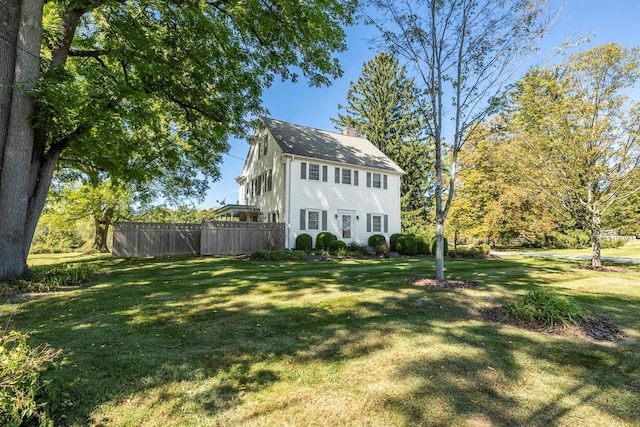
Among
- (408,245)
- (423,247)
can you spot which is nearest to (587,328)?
(408,245)

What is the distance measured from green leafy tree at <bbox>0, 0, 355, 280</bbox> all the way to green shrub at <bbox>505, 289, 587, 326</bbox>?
862cm

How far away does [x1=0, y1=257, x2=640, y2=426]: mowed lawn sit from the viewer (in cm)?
248

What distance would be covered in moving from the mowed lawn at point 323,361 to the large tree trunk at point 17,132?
5.85 ft

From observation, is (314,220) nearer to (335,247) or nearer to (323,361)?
(335,247)

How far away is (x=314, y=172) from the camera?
17.9 metres

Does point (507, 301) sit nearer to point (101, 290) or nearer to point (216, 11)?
point (101, 290)

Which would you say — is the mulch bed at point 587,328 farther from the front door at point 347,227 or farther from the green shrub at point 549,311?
the front door at point 347,227

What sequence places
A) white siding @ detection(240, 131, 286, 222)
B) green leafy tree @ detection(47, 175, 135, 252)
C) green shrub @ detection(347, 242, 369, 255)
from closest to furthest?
green shrub @ detection(347, 242, 369, 255) → white siding @ detection(240, 131, 286, 222) → green leafy tree @ detection(47, 175, 135, 252)

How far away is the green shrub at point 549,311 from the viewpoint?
4531 millimetres

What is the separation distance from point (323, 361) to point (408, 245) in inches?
594

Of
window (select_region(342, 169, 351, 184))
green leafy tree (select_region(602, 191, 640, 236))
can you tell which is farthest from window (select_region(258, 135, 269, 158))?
green leafy tree (select_region(602, 191, 640, 236))

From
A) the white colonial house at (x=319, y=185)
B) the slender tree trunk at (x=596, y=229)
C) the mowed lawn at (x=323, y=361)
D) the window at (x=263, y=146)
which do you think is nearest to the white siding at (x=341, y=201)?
the white colonial house at (x=319, y=185)

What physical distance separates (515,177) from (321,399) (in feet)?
43.0

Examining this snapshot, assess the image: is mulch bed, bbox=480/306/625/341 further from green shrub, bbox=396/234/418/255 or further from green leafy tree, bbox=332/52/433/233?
green leafy tree, bbox=332/52/433/233
